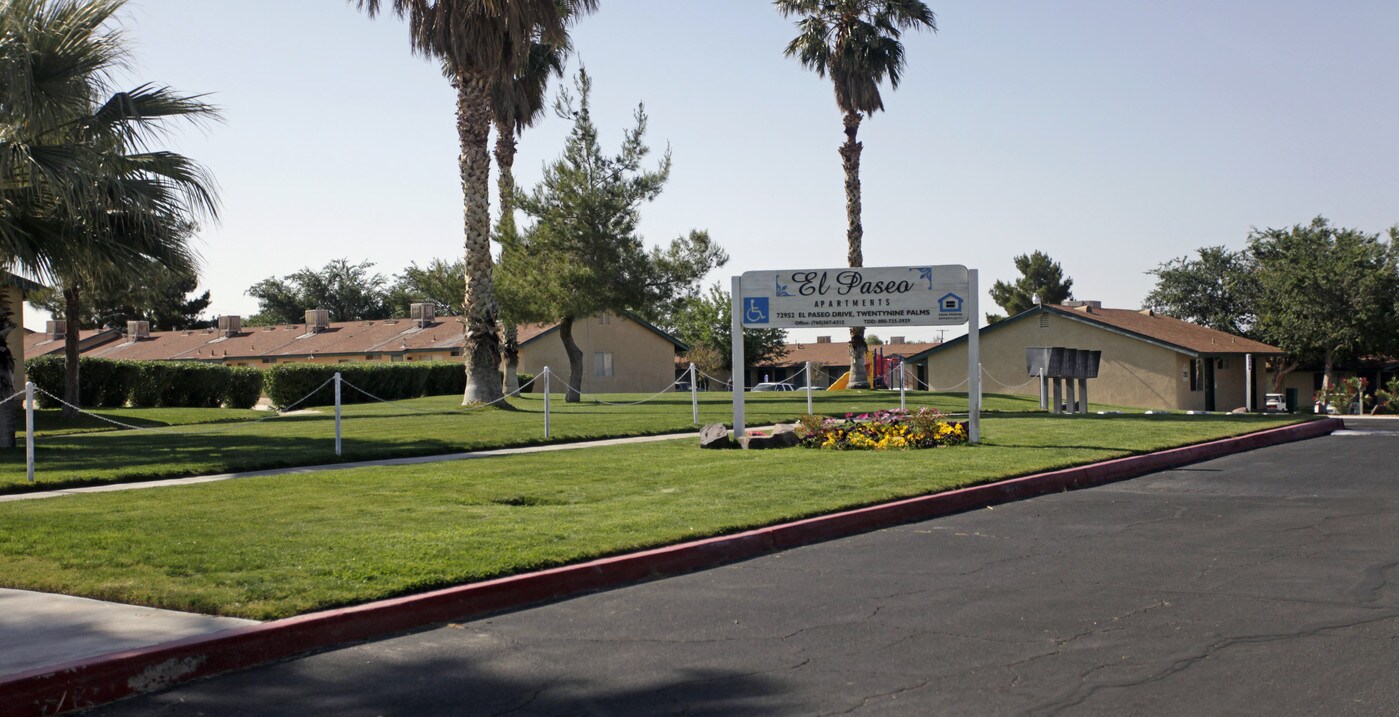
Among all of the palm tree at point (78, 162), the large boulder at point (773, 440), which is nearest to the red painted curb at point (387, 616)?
the large boulder at point (773, 440)

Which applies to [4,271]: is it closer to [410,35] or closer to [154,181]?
[154,181]

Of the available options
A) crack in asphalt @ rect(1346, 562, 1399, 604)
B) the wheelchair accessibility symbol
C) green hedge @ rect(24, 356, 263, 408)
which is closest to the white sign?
the wheelchair accessibility symbol

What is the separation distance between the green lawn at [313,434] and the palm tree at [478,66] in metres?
2.00

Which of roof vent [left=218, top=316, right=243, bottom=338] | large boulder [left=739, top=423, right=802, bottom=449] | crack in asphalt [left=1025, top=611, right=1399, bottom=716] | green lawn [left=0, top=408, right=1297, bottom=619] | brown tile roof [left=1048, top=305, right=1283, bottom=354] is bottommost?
crack in asphalt [left=1025, top=611, right=1399, bottom=716]

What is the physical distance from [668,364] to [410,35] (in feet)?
110

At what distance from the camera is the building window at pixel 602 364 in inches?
2210

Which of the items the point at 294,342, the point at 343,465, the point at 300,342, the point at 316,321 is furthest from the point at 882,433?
the point at 316,321

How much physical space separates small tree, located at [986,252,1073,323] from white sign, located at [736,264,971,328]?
70.1 metres

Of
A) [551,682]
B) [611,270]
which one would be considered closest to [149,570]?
[551,682]

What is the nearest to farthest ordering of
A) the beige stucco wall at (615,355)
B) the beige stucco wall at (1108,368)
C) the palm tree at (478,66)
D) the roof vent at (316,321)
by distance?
the palm tree at (478,66), the beige stucco wall at (1108,368), the beige stucco wall at (615,355), the roof vent at (316,321)

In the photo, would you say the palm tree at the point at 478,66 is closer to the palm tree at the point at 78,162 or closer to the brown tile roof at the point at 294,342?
the palm tree at the point at 78,162

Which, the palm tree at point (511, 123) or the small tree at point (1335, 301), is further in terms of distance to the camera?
the small tree at point (1335, 301)

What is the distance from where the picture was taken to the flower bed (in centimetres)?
1742

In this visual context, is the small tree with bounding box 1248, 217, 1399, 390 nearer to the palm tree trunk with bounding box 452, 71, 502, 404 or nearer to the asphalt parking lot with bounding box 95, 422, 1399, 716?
the palm tree trunk with bounding box 452, 71, 502, 404
